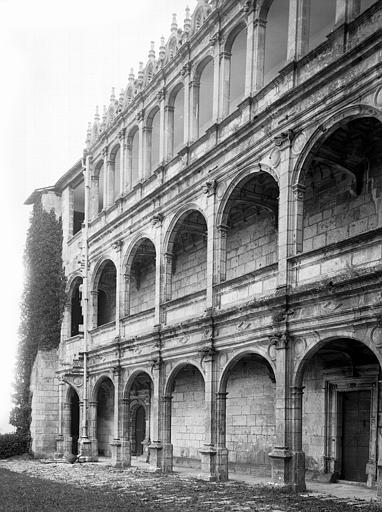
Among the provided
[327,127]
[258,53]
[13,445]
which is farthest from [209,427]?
[13,445]

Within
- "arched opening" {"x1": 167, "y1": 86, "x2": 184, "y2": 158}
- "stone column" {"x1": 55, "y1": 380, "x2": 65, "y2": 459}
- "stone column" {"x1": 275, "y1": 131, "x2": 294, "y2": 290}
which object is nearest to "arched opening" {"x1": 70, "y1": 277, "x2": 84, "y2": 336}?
"stone column" {"x1": 55, "y1": 380, "x2": 65, "y2": 459}

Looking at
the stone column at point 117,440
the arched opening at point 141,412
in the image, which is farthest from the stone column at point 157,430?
the arched opening at point 141,412

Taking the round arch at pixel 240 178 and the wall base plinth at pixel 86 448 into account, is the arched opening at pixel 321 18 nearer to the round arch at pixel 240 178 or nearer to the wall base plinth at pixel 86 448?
the round arch at pixel 240 178

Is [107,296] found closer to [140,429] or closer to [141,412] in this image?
[141,412]

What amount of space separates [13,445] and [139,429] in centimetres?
550

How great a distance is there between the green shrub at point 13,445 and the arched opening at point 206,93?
46.2ft

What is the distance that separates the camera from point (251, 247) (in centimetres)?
1856

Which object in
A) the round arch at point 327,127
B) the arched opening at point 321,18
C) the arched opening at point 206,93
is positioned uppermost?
the arched opening at point 321,18

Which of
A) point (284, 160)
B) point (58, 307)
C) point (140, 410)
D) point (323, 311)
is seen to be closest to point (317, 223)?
point (284, 160)

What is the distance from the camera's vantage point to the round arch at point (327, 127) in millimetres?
12065

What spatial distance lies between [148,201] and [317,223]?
631cm

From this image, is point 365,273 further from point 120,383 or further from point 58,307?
point 58,307

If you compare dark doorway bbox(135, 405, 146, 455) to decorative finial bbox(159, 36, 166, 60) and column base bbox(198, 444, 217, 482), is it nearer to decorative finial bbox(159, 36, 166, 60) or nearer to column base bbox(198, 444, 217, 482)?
column base bbox(198, 444, 217, 482)

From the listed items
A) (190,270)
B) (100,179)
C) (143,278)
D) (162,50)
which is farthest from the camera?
(100,179)
